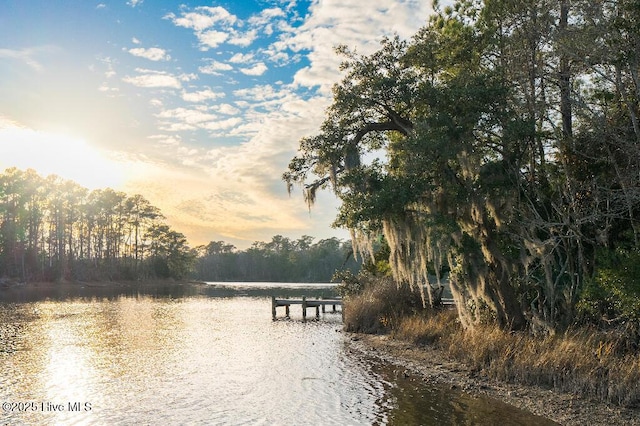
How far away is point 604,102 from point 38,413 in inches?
639

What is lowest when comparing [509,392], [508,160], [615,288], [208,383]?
[208,383]

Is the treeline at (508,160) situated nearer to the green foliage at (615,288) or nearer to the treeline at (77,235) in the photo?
the green foliage at (615,288)

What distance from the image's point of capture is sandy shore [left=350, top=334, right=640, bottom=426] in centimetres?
958

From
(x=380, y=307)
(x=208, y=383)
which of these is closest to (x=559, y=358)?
(x=208, y=383)

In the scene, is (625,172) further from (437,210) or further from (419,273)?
(419,273)

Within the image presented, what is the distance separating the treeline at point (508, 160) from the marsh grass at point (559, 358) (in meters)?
0.85

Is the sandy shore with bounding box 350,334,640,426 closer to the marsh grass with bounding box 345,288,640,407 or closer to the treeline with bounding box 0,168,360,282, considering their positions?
the marsh grass with bounding box 345,288,640,407

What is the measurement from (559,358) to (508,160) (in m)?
5.84

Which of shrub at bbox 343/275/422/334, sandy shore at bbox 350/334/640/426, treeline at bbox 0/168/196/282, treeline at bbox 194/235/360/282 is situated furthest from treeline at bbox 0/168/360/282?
sandy shore at bbox 350/334/640/426

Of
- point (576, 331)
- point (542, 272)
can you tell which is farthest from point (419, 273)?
point (576, 331)

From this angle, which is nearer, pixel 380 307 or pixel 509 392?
pixel 509 392

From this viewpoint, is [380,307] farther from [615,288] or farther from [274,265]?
[274,265]

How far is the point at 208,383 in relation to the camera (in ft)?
45.4

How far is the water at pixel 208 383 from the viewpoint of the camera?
10508mm
